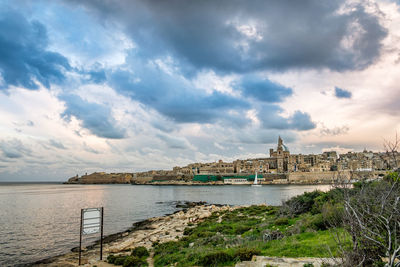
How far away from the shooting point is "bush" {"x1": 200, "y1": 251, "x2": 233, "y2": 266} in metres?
8.55

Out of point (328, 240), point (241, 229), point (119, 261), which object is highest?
point (328, 240)

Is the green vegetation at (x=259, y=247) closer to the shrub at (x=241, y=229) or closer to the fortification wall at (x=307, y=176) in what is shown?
the shrub at (x=241, y=229)

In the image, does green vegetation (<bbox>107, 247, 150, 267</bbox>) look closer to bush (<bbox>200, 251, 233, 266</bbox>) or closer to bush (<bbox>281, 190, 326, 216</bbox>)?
bush (<bbox>200, 251, 233, 266</bbox>)

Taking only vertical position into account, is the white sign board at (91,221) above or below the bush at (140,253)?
above

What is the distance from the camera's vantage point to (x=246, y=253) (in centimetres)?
851

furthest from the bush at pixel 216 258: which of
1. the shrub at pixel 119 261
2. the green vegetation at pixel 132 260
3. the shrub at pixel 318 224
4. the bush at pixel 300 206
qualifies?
the bush at pixel 300 206

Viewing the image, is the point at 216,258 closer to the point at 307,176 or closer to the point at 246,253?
the point at 246,253

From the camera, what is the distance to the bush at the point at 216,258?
855cm

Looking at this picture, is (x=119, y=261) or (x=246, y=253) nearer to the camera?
(x=246, y=253)

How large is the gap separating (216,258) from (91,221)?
6.79m

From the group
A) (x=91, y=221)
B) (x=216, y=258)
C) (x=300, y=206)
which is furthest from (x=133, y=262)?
(x=300, y=206)

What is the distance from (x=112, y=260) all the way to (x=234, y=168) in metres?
171

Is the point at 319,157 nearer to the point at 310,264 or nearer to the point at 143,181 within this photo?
the point at 143,181

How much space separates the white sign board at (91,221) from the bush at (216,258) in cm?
617
